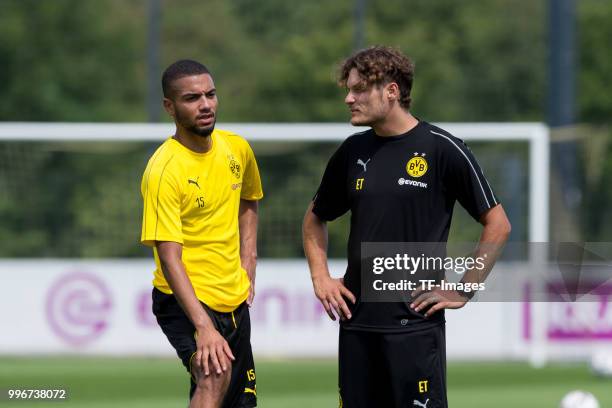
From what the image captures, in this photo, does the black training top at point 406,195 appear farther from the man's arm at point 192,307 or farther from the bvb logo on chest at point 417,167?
the man's arm at point 192,307

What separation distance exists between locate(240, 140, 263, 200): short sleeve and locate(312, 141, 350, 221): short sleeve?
0.47m

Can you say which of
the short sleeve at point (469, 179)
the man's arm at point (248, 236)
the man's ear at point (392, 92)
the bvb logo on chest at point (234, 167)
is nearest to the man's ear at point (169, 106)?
the bvb logo on chest at point (234, 167)

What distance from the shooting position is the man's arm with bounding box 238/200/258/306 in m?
5.77

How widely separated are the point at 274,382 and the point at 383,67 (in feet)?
19.8

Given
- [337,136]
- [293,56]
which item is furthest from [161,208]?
[293,56]

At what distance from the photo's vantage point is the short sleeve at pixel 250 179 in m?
5.69

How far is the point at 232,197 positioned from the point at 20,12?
21841mm

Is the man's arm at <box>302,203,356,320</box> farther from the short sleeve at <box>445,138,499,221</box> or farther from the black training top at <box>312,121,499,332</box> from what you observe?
the short sleeve at <box>445,138,499,221</box>

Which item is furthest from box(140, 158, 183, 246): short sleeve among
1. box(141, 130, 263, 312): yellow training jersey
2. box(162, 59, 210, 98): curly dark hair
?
box(162, 59, 210, 98): curly dark hair

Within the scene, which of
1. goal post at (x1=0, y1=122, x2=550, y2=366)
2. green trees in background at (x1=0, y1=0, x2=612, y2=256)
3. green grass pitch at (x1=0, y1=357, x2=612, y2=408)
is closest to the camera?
green grass pitch at (x1=0, y1=357, x2=612, y2=408)

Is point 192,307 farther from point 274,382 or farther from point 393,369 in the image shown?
point 274,382

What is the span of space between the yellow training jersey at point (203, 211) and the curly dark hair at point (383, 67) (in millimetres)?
768

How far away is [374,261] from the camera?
5086 millimetres

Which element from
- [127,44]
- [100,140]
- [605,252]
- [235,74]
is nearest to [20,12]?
[127,44]
